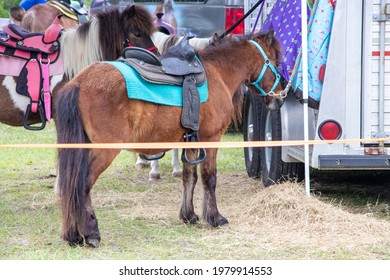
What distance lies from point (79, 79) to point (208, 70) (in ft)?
4.10

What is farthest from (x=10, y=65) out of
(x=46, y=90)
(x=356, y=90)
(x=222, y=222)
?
(x=356, y=90)

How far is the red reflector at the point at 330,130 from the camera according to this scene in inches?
283

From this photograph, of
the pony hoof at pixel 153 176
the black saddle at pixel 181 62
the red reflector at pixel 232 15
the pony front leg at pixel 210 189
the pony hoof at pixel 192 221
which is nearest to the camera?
the black saddle at pixel 181 62

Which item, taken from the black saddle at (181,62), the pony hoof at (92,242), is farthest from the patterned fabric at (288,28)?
the pony hoof at (92,242)

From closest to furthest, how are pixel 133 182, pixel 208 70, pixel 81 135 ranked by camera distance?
pixel 81 135 < pixel 208 70 < pixel 133 182

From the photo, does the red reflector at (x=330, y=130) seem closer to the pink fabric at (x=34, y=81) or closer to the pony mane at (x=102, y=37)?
the pony mane at (x=102, y=37)

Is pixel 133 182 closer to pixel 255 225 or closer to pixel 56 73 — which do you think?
pixel 56 73

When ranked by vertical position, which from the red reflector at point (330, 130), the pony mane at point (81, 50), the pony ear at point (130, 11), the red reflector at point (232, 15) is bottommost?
the red reflector at point (330, 130)

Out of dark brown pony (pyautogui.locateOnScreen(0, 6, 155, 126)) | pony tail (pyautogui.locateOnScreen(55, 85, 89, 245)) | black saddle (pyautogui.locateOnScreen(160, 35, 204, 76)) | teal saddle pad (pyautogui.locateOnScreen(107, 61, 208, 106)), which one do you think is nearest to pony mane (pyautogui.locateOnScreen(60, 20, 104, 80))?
dark brown pony (pyautogui.locateOnScreen(0, 6, 155, 126))

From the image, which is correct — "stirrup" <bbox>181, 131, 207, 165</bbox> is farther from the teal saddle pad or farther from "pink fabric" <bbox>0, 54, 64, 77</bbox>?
"pink fabric" <bbox>0, 54, 64, 77</bbox>

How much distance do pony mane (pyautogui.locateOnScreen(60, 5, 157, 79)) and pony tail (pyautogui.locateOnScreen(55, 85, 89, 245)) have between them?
1655mm

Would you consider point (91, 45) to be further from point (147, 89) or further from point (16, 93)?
point (147, 89)
